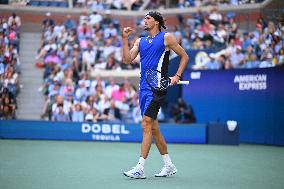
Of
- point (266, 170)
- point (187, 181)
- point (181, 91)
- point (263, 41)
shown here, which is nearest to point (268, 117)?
point (263, 41)

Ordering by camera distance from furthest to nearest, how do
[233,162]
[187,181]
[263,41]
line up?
[263,41], [233,162], [187,181]

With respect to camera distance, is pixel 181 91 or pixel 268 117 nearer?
pixel 268 117

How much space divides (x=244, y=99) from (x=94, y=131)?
4.56 metres

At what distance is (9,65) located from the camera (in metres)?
19.9

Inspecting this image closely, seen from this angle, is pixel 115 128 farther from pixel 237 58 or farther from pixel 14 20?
pixel 14 20

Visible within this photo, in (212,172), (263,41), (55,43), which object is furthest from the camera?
(55,43)

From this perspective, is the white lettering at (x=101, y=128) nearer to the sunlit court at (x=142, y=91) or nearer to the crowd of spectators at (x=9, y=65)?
the sunlit court at (x=142, y=91)

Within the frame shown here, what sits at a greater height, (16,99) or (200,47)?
(200,47)

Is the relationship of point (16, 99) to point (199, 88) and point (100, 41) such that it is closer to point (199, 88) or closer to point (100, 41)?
point (100, 41)

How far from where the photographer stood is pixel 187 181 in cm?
736

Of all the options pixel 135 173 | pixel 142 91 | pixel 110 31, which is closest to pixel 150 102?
pixel 142 91

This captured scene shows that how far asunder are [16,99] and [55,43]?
285 centimetres

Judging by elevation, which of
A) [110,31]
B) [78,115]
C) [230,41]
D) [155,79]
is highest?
[110,31]

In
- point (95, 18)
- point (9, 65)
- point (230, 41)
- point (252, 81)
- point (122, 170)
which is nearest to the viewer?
point (122, 170)
